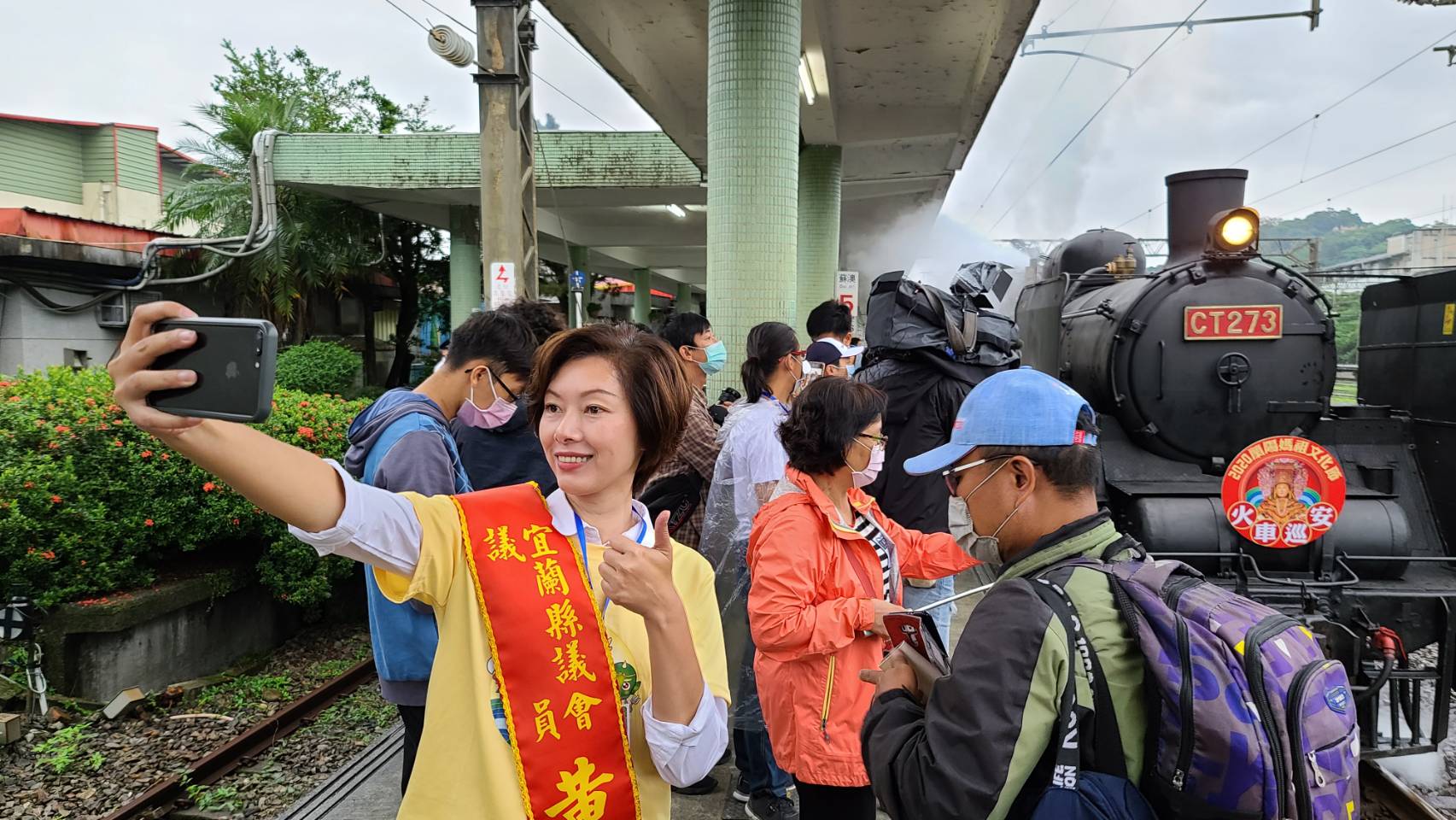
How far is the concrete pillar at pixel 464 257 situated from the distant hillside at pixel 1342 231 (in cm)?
3536

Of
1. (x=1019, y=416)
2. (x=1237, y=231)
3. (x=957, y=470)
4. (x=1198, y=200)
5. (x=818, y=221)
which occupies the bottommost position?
(x=957, y=470)

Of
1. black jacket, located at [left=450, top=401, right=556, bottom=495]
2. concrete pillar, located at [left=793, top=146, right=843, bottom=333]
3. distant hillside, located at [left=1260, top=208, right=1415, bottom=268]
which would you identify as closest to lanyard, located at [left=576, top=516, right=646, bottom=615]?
black jacket, located at [left=450, top=401, right=556, bottom=495]

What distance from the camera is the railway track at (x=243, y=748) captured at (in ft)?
10.4

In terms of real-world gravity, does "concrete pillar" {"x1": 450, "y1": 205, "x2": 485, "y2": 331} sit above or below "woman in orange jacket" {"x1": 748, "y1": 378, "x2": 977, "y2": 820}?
above

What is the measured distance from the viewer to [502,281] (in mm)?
7301

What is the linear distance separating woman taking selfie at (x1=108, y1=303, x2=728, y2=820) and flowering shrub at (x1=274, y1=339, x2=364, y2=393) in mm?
11294

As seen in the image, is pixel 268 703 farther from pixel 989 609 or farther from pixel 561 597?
pixel 989 609

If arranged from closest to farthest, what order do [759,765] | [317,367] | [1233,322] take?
[759,765]
[1233,322]
[317,367]

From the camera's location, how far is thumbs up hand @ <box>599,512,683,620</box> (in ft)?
4.09

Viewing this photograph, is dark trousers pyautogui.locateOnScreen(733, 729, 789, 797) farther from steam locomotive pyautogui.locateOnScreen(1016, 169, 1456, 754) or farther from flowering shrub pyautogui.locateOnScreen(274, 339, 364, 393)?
flowering shrub pyautogui.locateOnScreen(274, 339, 364, 393)

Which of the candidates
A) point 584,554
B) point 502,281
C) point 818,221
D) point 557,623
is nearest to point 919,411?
point 584,554

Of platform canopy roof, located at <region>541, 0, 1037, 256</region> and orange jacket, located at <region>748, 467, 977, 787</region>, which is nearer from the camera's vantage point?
orange jacket, located at <region>748, 467, 977, 787</region>

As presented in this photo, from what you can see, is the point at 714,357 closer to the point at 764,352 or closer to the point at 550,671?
the point at 764,352

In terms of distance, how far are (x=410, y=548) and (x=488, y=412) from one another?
1550 mm
